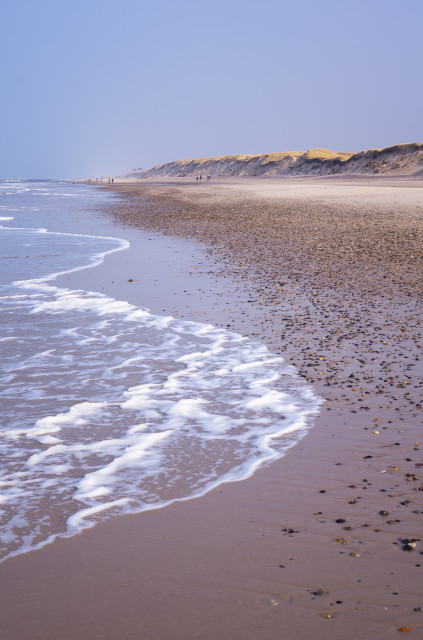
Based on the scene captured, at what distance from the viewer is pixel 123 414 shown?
6.81 m

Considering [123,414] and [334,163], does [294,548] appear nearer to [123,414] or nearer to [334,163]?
[123,414]

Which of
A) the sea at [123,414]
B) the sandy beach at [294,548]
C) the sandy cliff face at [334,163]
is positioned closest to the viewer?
the sandy beach at [294,548]

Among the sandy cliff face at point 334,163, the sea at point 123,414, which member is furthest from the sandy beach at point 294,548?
the sandy cliff face at point 334,163

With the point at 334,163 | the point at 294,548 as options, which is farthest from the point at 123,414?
the point at 334,163

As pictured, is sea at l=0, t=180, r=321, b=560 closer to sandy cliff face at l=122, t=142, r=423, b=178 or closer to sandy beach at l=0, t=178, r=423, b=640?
sandy beach at l=0, t=178, r=423, b=640

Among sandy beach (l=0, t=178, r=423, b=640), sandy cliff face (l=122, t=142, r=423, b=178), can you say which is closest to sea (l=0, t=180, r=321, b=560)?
sandy beach (l=0, t=178, r=423, b=640)

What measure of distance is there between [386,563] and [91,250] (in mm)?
18392

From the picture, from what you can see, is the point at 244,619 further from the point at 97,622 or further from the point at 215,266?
the point at 215,266

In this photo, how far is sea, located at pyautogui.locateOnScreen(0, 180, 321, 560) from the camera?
4.99 meters

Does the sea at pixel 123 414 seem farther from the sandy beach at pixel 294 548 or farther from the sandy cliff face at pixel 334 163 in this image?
the sandy cliff face at pixel 334 163

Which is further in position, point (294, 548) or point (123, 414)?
point (123, 414)

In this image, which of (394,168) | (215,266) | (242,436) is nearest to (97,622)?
(242,436)

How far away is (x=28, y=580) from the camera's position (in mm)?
3889

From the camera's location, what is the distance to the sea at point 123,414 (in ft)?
16.4
